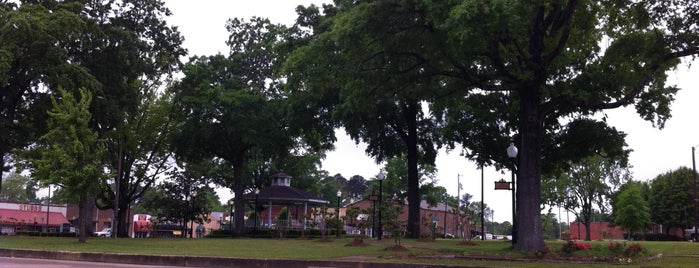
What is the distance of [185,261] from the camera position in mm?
18266

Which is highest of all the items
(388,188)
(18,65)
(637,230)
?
(18,65)

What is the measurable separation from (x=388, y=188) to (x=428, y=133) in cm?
3048

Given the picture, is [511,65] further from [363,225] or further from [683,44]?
[363,225]

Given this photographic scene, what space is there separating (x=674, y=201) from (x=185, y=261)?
64.2 metres

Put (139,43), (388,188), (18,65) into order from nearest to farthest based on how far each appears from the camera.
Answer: (18,65), (139,43), (388,188)

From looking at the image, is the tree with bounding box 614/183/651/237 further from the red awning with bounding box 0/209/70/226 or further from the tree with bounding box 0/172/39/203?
the tree with bounding box 0/172/39/203

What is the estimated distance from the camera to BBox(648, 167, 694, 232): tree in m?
66.2

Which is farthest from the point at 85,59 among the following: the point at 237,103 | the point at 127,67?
the point at 237,103

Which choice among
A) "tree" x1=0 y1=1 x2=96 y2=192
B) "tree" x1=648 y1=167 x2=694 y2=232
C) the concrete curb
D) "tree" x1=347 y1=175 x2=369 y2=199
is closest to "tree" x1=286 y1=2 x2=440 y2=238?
the concrete curb

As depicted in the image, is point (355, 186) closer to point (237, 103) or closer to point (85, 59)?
point (237, 103)

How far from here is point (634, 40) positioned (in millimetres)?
18562

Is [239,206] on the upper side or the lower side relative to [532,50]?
lower

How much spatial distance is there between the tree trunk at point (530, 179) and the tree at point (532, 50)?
0.11 feet

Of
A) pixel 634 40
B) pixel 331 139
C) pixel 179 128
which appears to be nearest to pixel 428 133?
pixel 331 139
